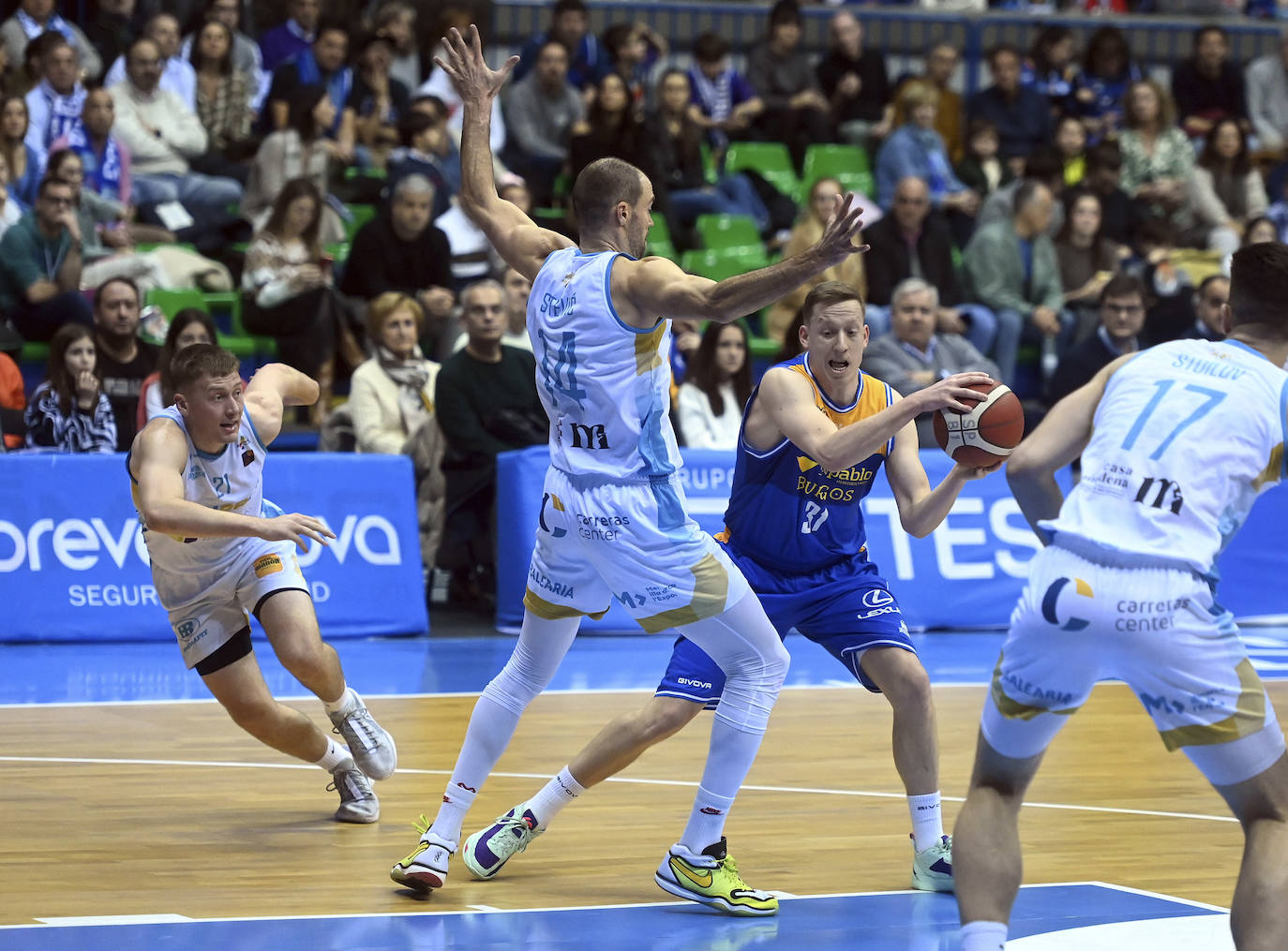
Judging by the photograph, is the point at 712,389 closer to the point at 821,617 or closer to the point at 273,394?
the point at 273,394

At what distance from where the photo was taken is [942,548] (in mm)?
11109

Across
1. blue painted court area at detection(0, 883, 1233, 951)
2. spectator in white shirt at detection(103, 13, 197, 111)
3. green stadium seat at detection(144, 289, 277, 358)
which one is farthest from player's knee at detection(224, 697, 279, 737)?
spectator in white shirt at detection(103, 13, 197, 111)

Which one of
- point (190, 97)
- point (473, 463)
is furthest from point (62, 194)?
point (473, 463)

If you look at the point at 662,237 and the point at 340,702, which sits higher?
the point at 662,237

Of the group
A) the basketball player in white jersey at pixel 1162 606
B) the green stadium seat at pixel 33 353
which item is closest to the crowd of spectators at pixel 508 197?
the green stadium seat at pixel 33 353

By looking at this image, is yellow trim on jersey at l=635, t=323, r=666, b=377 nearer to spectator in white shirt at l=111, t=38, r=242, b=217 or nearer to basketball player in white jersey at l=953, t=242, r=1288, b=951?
basketball player in white jersey at l=953, t=242, r=1288, b=951

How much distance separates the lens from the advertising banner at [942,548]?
35.1ft

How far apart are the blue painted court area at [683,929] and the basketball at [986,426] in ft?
4.41

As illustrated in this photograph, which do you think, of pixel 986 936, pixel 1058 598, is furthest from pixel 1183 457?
pixel 986 936

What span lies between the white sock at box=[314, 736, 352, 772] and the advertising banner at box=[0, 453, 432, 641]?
3427 mm

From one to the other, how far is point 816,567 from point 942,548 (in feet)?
17.2

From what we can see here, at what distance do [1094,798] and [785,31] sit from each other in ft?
34.2

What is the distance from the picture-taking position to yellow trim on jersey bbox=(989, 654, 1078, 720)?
13.9 feet

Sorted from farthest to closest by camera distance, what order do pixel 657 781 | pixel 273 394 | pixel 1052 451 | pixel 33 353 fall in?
pixel 33 353 → pixel 657 781 → pixel 273 394 → pixel 1052 451
